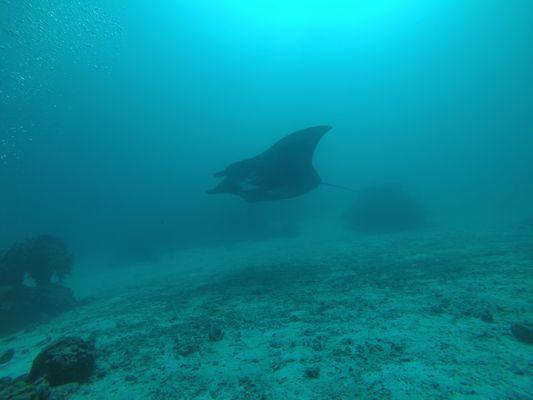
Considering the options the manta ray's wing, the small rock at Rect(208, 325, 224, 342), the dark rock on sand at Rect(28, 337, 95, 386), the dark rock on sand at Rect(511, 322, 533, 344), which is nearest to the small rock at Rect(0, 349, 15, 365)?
the dark rock on sand at Rect(28, 337, 95, 386)

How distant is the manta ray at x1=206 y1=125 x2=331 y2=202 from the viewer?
28.8ft

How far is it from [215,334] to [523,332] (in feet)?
12.3

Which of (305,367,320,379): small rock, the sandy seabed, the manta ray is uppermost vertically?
the manta ray

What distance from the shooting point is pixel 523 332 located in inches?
133

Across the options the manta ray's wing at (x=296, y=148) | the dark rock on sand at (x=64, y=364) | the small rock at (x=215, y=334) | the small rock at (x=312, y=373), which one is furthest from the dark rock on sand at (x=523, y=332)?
the manta ray's wing at (x=296, y=148)

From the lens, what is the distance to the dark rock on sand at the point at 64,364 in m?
3.36

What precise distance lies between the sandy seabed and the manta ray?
2842 millimetres

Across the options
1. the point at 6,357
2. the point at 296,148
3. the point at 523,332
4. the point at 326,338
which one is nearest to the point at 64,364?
the point at 6,357

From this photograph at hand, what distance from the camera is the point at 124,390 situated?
10.5 ft

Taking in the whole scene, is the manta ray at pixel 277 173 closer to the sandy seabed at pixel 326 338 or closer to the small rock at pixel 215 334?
the sandy seabed at pixel 326 338

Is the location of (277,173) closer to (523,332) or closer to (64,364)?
(523,332)

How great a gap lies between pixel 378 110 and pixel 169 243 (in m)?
162

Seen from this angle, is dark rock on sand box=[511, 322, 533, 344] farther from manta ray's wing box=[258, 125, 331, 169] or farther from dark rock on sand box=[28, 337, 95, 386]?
manta ray's wing box=[258, 125, 331, 169]

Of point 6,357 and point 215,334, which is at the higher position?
point 215,334
